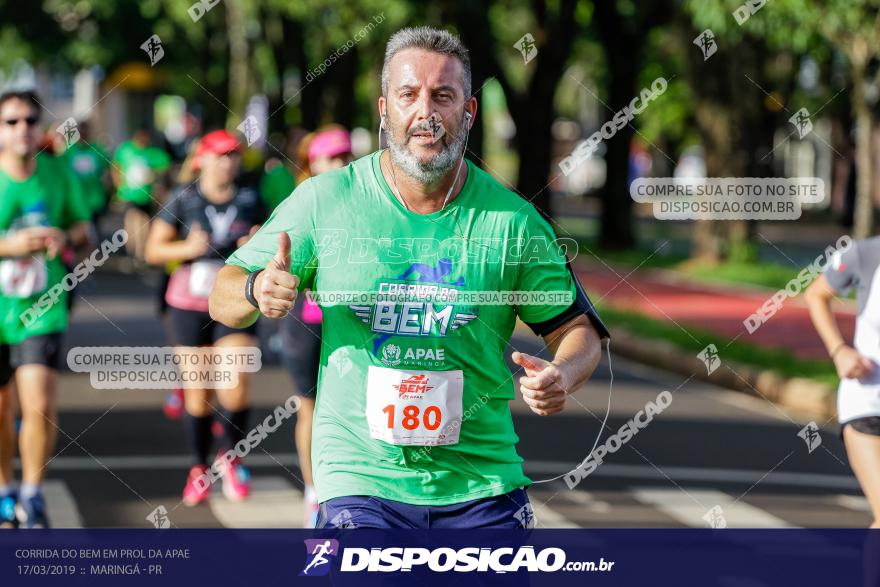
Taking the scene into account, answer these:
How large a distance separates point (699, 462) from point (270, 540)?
5.47 m

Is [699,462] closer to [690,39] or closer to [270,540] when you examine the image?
[270,540]

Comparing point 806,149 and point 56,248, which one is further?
point 806,149

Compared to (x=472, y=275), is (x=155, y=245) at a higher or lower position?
higher

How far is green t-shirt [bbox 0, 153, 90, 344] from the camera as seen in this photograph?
7629 mm

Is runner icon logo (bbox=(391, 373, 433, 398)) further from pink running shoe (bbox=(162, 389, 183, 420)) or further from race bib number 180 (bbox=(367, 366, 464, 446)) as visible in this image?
pink running shoe (bbox=(162, 389, 183, 420))

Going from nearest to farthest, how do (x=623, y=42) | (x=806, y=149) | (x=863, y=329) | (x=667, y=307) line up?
1. (x=863, y=329)
2. (x=667, y=307)
3. (x=623, y=42)
4. (x=806, y=149)

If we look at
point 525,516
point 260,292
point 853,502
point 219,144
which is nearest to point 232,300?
point 260,292

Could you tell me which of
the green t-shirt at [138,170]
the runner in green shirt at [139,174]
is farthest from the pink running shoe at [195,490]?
the green t-shirt at [138,170]

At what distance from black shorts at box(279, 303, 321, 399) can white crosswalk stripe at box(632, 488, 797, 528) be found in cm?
200

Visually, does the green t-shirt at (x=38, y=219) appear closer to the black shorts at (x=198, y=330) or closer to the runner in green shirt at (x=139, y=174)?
the black shorts at (x=198, y=330)

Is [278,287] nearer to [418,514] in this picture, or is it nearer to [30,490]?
[418,514]

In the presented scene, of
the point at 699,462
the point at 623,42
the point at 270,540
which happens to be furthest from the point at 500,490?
the point at 623,42

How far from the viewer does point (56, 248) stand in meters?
7.76

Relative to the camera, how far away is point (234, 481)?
8.88 m
